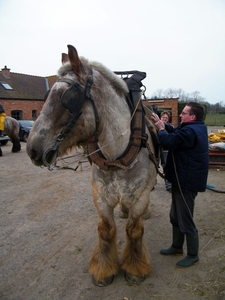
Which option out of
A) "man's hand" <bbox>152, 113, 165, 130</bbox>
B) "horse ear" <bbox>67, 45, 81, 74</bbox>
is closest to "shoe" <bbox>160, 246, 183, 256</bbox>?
"man's hand" <bbox>152, 113, 165, 130</bbox>

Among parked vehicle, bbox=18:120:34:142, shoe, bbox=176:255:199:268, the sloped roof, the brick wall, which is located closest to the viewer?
shoe, bbox=176:255:199:268

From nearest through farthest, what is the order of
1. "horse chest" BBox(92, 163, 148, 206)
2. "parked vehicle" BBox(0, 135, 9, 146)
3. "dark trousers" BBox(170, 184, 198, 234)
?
"horse chest" BBox(92, 163, 148, 206) < "dark trousers" BBox(170, 184, 198, 234) < "parked vehicle" BBox(0, 135, 9, 146)

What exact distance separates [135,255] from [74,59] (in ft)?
6.64

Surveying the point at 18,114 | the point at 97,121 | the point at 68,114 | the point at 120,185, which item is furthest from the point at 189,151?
the point at 18,114

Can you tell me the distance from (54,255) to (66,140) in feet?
5.91

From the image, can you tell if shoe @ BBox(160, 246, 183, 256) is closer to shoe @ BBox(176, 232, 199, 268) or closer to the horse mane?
shoe @ BBox(176, 232, 199, 268)

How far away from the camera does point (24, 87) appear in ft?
77.5

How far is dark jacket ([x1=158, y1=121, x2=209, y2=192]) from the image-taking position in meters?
2.29

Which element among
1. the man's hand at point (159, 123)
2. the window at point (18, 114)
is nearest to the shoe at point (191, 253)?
the man's hand at point (159, 123)

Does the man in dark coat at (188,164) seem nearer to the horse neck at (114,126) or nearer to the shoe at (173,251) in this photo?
the shoe at (173,251)

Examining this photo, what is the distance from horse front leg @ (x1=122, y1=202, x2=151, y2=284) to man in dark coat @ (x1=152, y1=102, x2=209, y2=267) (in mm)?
443

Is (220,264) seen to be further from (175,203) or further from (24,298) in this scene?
(24,298)

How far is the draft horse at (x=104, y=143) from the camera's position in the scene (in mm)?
1657

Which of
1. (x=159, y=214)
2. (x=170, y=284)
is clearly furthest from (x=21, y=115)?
(x=170, y=284)
